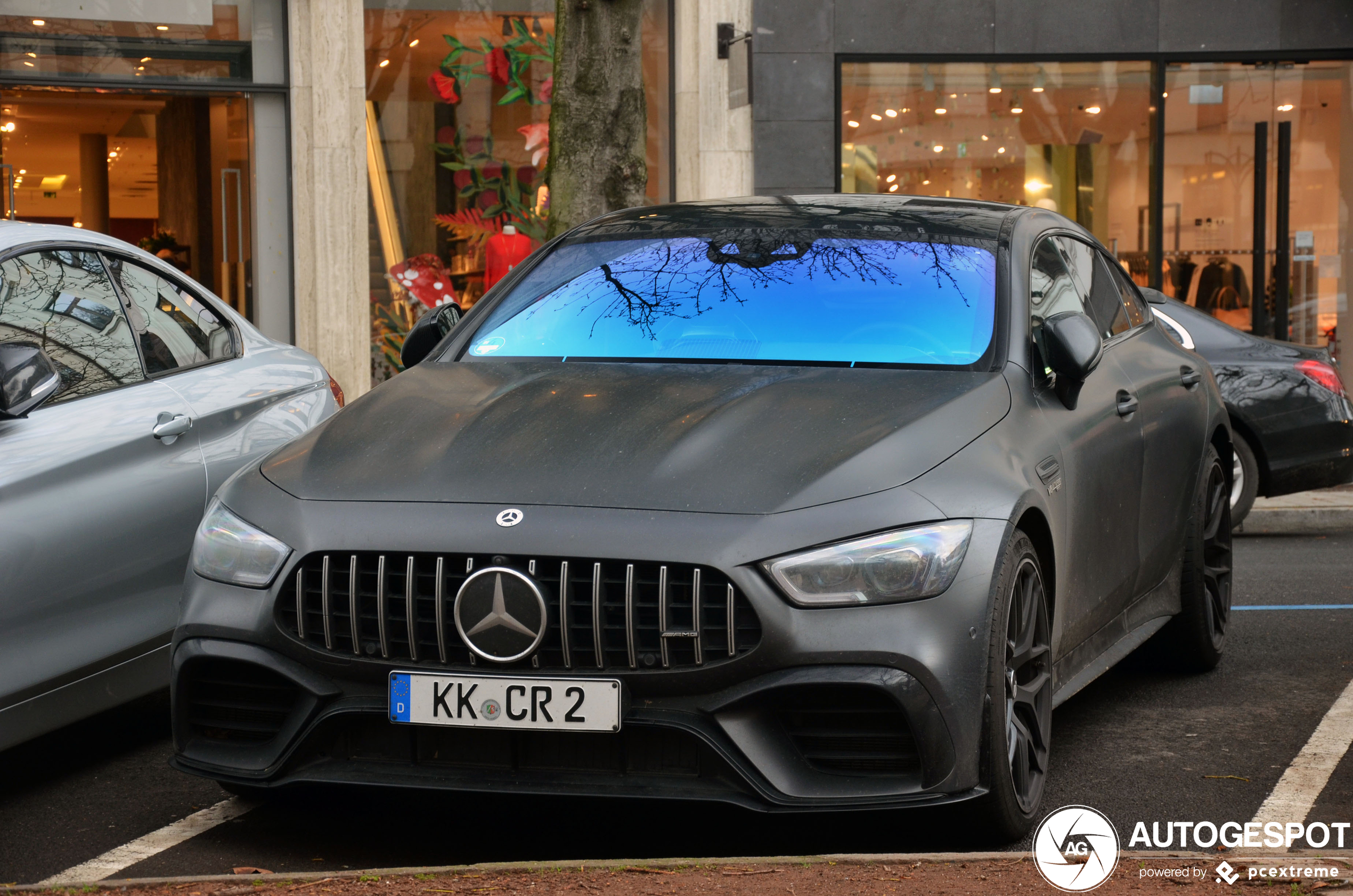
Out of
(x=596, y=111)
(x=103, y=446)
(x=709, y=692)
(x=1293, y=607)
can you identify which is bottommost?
(x=1293, y=607)

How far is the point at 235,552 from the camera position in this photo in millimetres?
3975

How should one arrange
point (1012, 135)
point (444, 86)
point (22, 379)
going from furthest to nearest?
point (1012, 135) → point (444, 86) → point (22, 379)

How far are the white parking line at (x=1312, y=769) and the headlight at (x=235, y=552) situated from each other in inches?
98.0

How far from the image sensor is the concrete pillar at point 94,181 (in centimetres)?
1341

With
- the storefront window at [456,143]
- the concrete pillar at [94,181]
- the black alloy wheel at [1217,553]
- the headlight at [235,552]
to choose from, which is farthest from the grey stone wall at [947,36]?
the headlight at [235,552]

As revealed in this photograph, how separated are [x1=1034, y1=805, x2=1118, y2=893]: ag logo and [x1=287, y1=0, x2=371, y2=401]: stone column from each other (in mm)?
10282

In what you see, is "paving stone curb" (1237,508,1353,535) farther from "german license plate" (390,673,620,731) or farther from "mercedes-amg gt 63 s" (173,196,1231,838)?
"german license plate" (390,673,620,731)

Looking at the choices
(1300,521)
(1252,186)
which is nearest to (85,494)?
(1300,521)

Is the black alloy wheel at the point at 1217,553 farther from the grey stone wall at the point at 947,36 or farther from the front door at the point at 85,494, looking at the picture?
the grey stone wall at the point at 947,36

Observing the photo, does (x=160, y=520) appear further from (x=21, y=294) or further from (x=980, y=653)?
(x=980, y=653)

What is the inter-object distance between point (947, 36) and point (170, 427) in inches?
446

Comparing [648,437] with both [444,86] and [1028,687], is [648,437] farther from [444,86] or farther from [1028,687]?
[444,86]

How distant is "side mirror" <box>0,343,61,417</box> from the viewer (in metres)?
4.41

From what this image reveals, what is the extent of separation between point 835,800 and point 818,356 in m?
1.41
